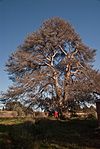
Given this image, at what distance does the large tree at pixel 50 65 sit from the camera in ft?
89.9

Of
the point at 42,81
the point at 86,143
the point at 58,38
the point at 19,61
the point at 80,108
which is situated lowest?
the point at 86,143

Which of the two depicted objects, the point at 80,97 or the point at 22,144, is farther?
the point at 80,97

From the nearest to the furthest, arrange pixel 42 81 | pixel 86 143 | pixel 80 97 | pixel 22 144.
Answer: pixel 22 144 → pixel 86 143 → pixel 80 97 → pixel 42 81

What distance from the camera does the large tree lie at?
27.4 m

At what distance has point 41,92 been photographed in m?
27.7

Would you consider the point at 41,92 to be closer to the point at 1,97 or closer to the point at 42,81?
the point at 42,81

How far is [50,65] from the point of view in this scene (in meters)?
29.1

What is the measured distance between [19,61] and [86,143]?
58.4 feet

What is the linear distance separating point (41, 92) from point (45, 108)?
159 cm

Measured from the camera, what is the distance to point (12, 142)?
35.1 ft

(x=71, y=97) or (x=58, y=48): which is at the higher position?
(x=58, y=48)

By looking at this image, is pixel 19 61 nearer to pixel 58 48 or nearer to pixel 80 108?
pixel 58 48

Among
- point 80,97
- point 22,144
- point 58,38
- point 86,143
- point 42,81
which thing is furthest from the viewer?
point 58,38

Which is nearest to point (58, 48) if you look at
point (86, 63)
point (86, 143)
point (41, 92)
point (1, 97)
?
point (86, 63)
